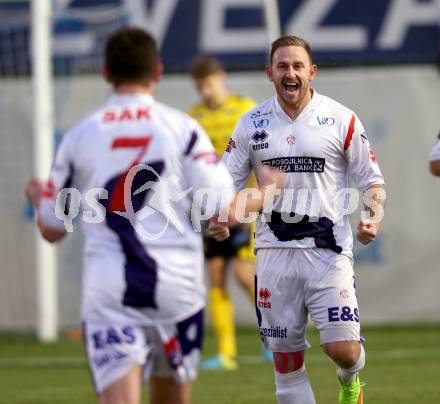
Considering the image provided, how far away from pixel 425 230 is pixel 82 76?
4.10m

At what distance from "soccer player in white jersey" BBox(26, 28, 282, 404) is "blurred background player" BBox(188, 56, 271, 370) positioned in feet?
18.3

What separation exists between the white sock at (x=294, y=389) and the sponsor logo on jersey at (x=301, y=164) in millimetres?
1050

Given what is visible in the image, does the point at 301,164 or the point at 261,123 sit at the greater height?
the point at 261,123

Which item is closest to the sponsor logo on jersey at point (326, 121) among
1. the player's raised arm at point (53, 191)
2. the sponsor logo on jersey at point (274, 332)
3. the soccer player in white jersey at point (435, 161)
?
the soccer player in white jersey at point (435, 161)

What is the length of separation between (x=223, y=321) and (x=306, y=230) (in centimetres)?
436

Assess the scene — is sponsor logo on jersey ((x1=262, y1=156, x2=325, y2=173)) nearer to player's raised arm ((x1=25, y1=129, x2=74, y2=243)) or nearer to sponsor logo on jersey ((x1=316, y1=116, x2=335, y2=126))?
sponsor logo on jersey ((x1=316, y1=116, x2=335, y2=126))

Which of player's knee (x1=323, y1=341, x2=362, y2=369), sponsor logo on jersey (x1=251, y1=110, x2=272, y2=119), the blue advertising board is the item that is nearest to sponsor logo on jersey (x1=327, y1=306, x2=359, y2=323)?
player's knee (x1=323, y1=341, x2=362, y2=369)

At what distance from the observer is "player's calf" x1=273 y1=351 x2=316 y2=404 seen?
6879mm

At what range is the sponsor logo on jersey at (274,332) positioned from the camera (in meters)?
6.86

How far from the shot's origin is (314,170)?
6836mm

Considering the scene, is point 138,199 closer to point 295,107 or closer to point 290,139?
point 290,139

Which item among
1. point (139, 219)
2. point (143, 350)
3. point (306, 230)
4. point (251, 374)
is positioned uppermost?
point (139, 219)

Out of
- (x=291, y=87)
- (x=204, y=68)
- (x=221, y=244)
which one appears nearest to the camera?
(x=291, y=87)

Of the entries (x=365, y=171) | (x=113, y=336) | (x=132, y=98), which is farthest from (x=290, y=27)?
(x=113, y=336)
